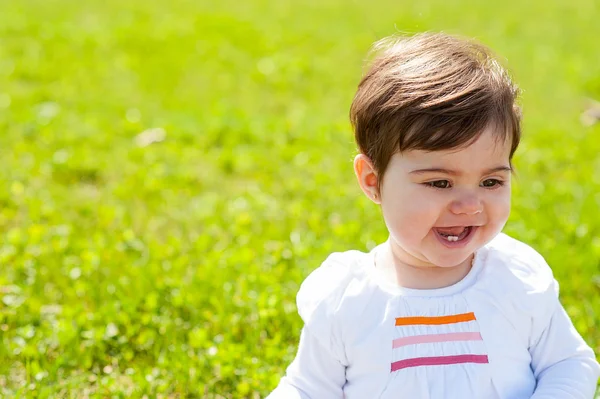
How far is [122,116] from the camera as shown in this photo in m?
6.47

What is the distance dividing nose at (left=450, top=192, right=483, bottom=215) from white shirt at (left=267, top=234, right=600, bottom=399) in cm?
29

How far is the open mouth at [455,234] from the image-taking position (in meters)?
2.33

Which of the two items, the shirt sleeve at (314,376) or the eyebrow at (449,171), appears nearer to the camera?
the eyebrow at (449,171)

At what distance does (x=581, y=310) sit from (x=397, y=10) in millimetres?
7238

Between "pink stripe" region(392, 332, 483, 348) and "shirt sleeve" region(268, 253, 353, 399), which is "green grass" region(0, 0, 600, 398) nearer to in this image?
"shirt sleeve" region(268, 253, 353, 399)

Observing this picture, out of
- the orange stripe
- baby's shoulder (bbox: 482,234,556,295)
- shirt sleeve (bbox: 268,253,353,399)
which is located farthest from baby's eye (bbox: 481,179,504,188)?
shirt sleeve (bbox: 268,253,353,399)

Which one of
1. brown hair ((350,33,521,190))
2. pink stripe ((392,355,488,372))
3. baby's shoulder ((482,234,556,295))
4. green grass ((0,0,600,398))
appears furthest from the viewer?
green grass ((0,0,600,398))

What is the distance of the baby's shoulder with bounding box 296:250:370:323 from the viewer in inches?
96.7

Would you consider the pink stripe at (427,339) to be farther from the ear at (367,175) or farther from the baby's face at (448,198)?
the ear at (367,175)

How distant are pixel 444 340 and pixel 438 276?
22 cm

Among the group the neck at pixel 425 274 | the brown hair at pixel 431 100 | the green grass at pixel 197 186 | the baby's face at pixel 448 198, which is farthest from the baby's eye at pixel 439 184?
the green grass at pixel 197 186

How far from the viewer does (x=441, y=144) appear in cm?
223

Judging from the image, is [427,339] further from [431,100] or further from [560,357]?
[431,100]

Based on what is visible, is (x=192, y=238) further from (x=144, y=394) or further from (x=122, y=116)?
(x=122, y=116)
